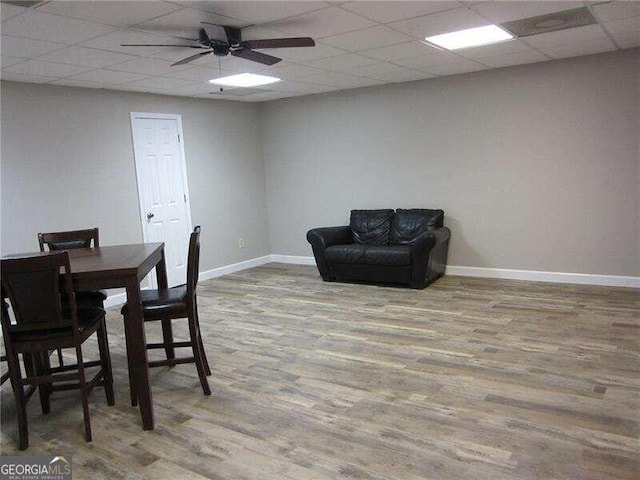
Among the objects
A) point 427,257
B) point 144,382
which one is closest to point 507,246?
point 427,257

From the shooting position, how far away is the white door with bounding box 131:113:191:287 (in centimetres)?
602

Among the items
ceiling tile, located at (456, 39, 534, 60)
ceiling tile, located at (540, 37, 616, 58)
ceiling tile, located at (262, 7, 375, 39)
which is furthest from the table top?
ceiling tile, located at (540, 37, 616, 58)

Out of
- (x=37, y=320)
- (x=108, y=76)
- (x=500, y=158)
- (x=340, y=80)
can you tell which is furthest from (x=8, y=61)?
(x=500, y=158)

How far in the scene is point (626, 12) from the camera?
11.7 ft

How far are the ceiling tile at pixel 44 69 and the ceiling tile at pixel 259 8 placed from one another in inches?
74.4

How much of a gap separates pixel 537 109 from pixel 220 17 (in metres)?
3.76

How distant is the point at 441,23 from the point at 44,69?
10.9ft

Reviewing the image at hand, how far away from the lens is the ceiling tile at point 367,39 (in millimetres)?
3695

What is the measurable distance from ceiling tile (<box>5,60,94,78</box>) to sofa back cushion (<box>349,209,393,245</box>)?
3.60 metres

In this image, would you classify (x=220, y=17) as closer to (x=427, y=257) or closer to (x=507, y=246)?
(x=427, y=257)

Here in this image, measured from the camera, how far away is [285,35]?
3.69m

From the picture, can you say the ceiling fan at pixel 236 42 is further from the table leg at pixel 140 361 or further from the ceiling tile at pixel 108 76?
the table leg at pixel 140 361

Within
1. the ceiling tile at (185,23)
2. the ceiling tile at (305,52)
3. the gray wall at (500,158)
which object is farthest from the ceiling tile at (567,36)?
the ceiling tile at (185,23)

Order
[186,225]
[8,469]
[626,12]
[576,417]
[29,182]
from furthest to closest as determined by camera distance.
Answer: [186,225] → [29,182] → [626,12] → [576,417] → [8,469]
